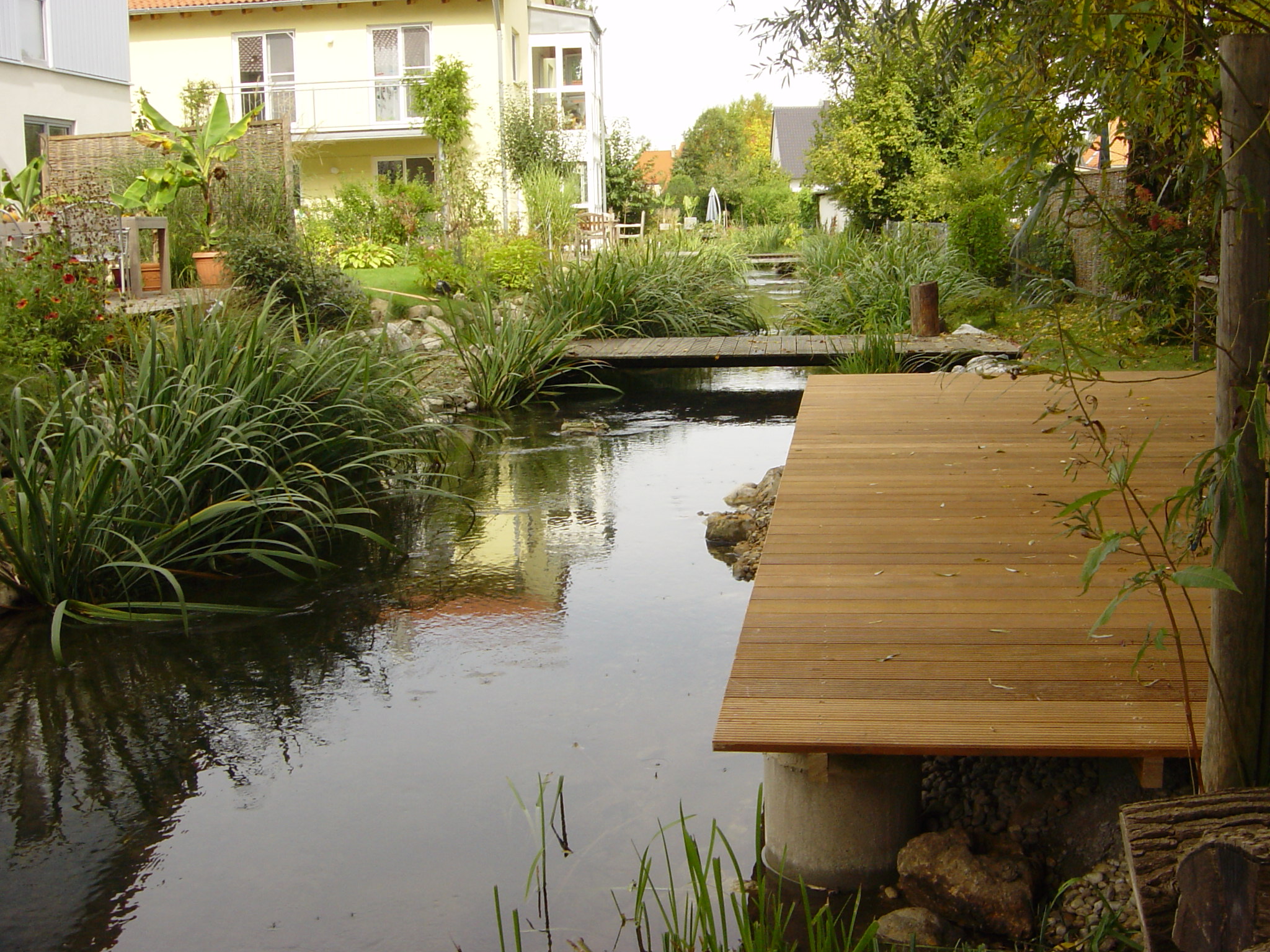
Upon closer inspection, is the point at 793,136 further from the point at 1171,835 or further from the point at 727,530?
the point at 1171,835

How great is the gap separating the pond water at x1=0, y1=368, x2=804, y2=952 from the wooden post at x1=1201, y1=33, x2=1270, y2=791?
1307mm

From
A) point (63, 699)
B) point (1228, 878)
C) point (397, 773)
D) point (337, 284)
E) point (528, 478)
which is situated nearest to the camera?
point (1228, 878)

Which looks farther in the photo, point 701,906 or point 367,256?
point 367,256

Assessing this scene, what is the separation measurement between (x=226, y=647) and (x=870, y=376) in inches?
176

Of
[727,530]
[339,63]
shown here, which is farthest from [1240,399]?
[339,63]

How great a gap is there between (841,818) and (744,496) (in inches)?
164

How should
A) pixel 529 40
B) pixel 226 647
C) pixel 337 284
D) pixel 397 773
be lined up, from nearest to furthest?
pixel 397 773 → pixel 226 647 → pixel 337 284 → pixel 529 40

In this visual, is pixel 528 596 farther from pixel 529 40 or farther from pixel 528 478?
pixel 529 40

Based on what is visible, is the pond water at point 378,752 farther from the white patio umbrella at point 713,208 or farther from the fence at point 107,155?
the white patio umbrella at point 713,208

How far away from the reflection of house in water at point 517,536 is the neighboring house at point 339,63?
1766 centimetres

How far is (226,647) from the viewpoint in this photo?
4.48m

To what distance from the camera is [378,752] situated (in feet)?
A: 11.9

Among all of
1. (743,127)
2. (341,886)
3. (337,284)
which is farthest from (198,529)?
(743,127)

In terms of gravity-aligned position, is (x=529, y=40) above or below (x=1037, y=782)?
above
